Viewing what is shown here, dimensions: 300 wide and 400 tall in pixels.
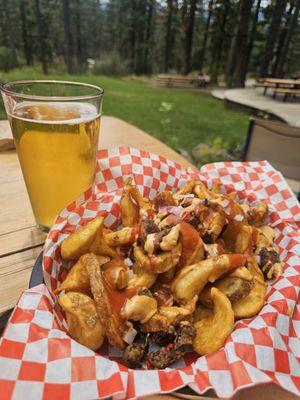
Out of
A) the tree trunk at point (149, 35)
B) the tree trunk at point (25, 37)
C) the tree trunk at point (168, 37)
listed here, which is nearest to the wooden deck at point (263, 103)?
the tree trunk at point (168, 37)

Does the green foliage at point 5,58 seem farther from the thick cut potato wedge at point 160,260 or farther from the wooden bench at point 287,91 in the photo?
the thick cut potato wedge at point 160,260

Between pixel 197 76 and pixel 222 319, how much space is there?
487 cm

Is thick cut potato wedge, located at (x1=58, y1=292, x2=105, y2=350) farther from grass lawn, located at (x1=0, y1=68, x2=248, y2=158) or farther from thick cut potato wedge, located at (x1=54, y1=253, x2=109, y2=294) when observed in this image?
grass lawn, located at (x1=0, y1=68, x2=248, y2=158)

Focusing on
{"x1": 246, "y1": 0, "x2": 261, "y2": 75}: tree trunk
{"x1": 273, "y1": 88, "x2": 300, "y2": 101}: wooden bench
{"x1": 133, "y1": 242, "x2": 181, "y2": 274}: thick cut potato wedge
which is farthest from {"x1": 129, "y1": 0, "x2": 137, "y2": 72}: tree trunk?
{"x1": 133, "y1": 242, "x2": 181, "y2": 274}: thick cut potato wedge

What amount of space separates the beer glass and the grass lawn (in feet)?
9.54

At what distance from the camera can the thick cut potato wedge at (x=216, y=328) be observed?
643 millimetres

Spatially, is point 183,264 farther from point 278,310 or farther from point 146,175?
point 146,175

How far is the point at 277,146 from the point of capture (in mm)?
2498

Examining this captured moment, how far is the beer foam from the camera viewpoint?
833 millimetres

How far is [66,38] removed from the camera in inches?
129

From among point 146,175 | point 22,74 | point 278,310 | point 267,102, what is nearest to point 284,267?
point 278,310

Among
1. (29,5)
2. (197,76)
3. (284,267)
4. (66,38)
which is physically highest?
(29,5)

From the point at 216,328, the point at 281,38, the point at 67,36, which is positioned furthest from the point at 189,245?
the point at 67,36

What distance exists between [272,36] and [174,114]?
231 cm
